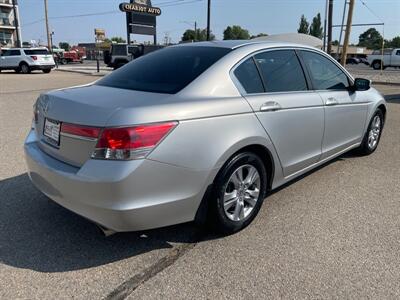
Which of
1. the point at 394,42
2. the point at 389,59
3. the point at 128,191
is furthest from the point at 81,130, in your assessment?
the point at 394,42

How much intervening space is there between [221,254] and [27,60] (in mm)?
27747

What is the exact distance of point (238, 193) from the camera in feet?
10.4

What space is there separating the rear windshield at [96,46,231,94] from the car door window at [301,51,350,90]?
3.84 feet

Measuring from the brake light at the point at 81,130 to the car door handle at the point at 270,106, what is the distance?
143 cm

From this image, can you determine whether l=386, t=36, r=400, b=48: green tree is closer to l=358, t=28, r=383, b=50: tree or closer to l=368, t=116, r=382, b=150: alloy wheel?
l=358, t=28, r=383, b=50: tree

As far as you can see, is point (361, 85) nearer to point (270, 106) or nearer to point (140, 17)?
point (270, 106)

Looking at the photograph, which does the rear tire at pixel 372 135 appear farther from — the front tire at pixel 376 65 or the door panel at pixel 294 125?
the front tire at pixel 376 65

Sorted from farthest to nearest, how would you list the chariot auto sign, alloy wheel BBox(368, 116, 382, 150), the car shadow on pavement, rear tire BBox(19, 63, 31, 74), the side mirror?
the chariot auto sign, rear tire BBox(19, 63, 31, 74), alloy wheel BBox(368, 116, 382, 150), the side mirror, the car shadow on pavement

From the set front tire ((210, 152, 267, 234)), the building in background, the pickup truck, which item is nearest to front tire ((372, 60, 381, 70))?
the pickup truck

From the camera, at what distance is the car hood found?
2502mm

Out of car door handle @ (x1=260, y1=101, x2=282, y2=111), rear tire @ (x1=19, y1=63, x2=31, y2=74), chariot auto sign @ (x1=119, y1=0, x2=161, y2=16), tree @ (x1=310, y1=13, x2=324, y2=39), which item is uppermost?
tree @ (x1=310, y1=13, x2=324, y2=39)

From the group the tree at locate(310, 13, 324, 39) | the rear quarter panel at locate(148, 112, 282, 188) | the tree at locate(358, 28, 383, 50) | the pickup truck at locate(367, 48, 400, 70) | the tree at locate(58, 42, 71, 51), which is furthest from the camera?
the tree at locate(58, 42, 71, 51)

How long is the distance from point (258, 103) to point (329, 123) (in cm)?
132

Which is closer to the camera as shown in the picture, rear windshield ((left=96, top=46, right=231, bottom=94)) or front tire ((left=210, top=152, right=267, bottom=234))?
front tire ((left=210, top=152, right=267, bottom=234))
